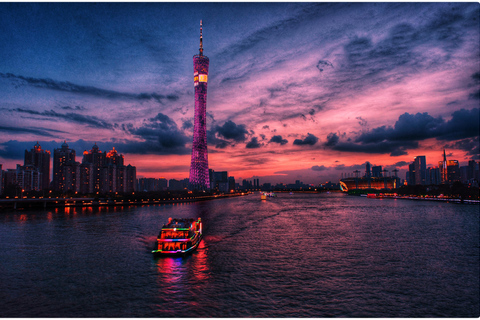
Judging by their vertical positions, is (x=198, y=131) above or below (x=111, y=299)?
above

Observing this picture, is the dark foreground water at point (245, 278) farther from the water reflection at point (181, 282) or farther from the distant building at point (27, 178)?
the distant building at point (27, 178)

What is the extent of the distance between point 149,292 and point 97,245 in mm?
19217

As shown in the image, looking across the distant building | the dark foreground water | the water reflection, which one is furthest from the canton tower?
the water reflection

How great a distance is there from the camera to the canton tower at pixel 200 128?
155m

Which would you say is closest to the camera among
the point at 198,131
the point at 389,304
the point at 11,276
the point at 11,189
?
the point at 389,304

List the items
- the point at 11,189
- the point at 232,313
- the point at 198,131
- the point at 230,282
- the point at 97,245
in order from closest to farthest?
1. the point at 232,313
2. the point at 230,282
3. the point at 97,245
4. the point at 11,189
5. the point at 198,131

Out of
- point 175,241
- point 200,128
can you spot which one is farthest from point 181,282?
point 200,128

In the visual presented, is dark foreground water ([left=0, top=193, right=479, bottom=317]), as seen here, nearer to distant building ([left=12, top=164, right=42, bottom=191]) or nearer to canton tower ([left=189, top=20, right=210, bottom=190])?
canton tower ([left=189, top=20, right=210, bottom=190])

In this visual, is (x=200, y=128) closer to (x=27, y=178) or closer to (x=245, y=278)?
(x=27, y=178)

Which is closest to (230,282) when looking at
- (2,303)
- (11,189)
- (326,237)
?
(2,303)

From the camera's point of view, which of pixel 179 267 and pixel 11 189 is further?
pixel 11 189

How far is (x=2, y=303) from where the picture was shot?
19016mm

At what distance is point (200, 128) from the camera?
154m

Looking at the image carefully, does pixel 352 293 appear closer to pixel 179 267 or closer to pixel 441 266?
pixel 441 266
